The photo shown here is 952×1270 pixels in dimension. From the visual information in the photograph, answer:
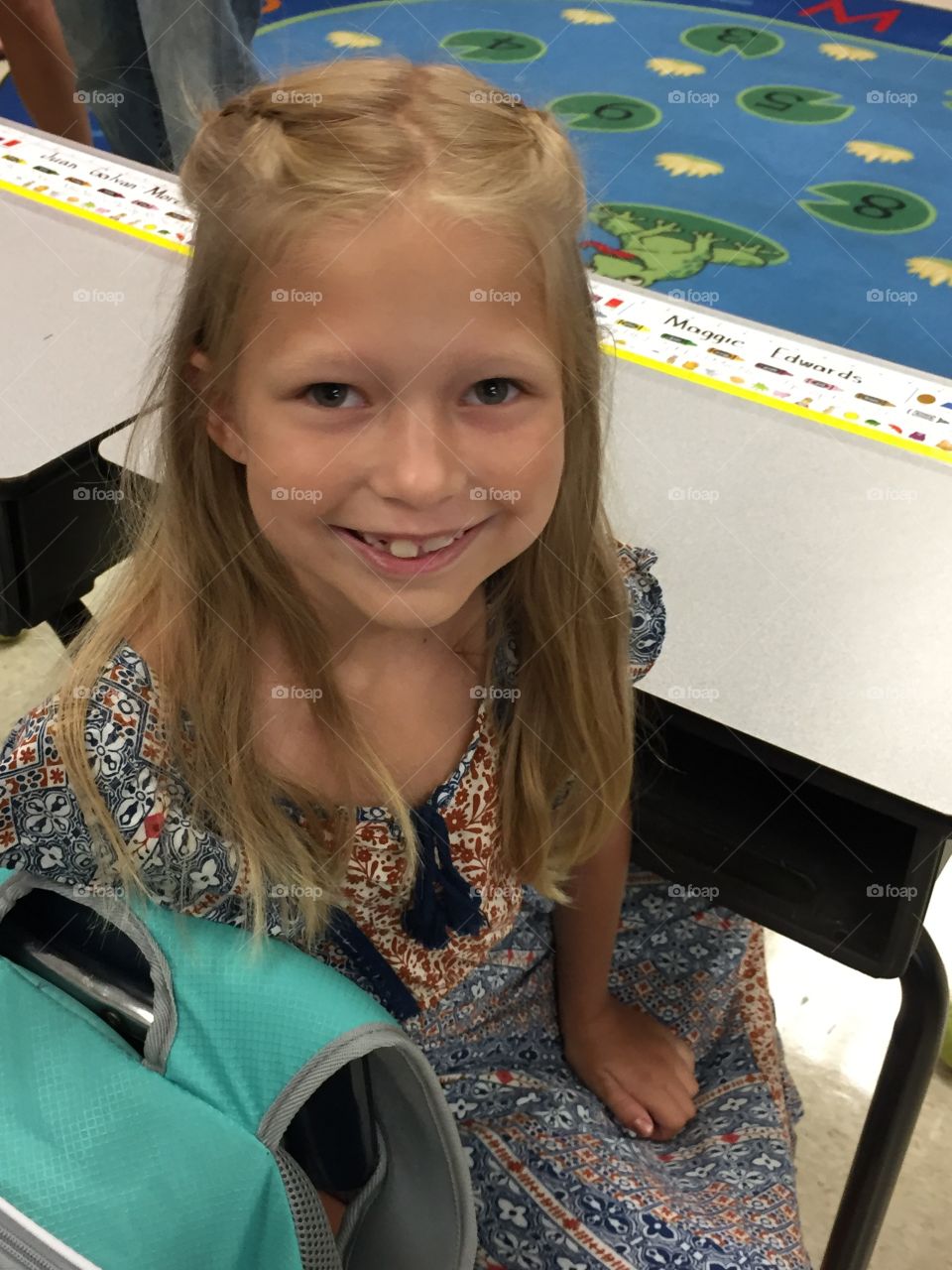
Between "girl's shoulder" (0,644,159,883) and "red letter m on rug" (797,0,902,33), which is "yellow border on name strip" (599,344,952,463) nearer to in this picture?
"girl's shoulder" (0,644,159,883)

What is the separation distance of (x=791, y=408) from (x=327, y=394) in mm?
636

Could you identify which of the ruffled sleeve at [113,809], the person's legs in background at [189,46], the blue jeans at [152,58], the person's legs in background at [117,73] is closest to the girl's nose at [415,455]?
the ruffled sleeve at [113,809]

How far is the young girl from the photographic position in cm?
74

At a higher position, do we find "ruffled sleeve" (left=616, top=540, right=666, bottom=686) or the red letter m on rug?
"ruffled sleeve" (left=616, top=540, right=666, bottom=686)

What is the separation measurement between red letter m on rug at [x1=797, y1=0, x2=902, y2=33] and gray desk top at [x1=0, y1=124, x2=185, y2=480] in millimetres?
3740

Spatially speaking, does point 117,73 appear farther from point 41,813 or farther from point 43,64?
point 41,813

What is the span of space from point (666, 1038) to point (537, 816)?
25 cm

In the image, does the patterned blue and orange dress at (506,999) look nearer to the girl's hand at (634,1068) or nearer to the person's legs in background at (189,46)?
the girl's hand at (634,1068)

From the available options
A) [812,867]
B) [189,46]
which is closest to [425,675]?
[812,867]

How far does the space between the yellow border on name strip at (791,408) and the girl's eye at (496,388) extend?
42 centimetres

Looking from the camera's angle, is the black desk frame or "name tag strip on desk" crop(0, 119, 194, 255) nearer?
the black desk frame

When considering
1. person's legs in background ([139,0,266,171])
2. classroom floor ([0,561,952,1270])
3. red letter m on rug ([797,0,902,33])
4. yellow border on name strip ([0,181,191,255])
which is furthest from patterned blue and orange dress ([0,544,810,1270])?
red letter m on rug ([797,0,902,33])

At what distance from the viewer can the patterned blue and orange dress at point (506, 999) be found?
0.80m

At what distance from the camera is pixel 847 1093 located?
5.23ft
